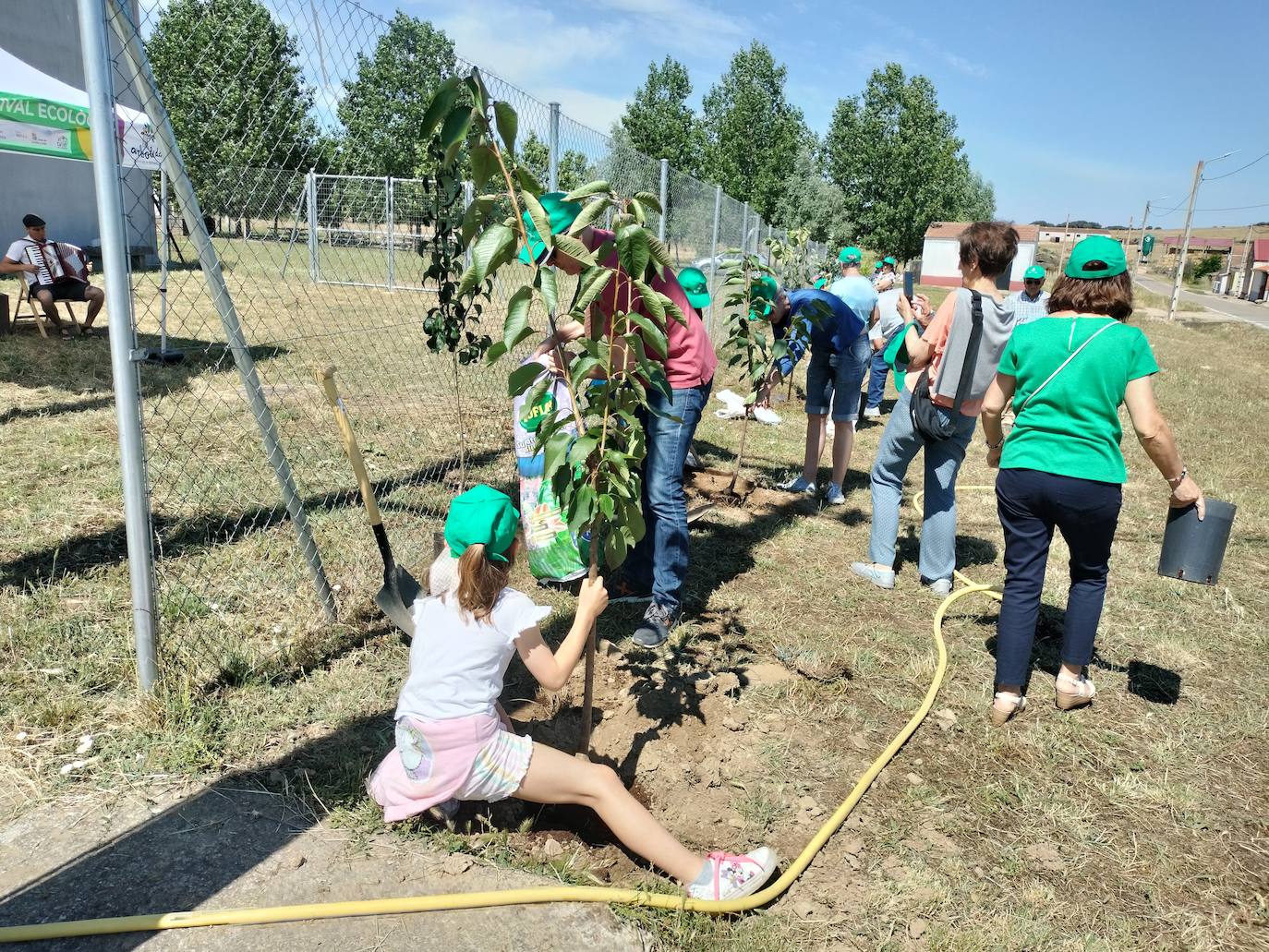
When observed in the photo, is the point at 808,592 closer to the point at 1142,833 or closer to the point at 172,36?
the point at 1142,833

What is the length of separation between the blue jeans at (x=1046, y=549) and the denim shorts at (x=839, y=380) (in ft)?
7.79

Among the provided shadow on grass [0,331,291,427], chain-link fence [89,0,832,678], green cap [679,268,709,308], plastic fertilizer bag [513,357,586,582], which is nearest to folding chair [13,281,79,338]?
shadow on grass [0,331,291,427]

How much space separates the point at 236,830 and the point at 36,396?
19.9 feet

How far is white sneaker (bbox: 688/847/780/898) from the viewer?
2.23m

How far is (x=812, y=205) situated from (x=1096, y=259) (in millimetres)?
43486

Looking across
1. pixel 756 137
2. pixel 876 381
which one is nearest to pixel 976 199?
pixel 756 137

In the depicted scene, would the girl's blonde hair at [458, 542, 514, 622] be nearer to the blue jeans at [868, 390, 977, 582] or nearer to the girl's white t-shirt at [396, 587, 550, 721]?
the girl's white t-shirt at [396, 587, 550, 721]

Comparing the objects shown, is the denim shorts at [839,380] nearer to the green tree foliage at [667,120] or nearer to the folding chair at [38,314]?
the folding chair at [38,314]

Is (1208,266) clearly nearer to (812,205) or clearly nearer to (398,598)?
(812,205)

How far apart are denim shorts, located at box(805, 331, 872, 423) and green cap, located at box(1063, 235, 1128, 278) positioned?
2.48 m

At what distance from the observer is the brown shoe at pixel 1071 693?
3361 mm

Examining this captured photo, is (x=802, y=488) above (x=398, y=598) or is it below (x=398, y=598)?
below

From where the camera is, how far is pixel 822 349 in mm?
5523

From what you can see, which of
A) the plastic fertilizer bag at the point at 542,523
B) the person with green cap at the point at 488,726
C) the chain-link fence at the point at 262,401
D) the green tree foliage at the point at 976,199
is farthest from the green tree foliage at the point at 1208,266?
the person with green cap at the point at 488,726
